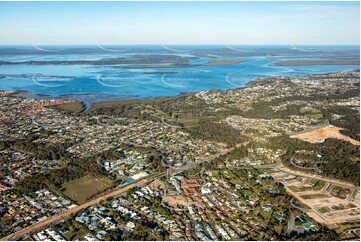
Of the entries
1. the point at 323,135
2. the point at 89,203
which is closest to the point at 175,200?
the point at 89,203

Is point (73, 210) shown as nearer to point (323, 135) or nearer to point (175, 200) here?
point (175, 200)

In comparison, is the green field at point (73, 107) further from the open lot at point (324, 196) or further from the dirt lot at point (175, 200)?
the open lot at point (324, 196)

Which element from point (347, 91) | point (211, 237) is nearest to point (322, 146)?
point (211, 237)

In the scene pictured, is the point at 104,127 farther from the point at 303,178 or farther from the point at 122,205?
the point at 303,178

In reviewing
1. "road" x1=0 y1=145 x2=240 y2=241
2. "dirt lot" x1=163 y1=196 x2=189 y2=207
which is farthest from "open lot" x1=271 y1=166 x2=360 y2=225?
"road" x1=0 y1=145 x2=240 y2=241

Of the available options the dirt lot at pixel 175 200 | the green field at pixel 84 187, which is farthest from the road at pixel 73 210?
the dirt lot at pixel 175 200

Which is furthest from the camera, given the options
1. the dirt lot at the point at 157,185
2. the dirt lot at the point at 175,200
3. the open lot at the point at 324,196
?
the dirt lot at the point at 157,185

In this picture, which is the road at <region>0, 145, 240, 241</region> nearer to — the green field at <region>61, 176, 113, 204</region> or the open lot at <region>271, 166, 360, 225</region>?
the green field at <region>61, 176, 113, 204</region>
